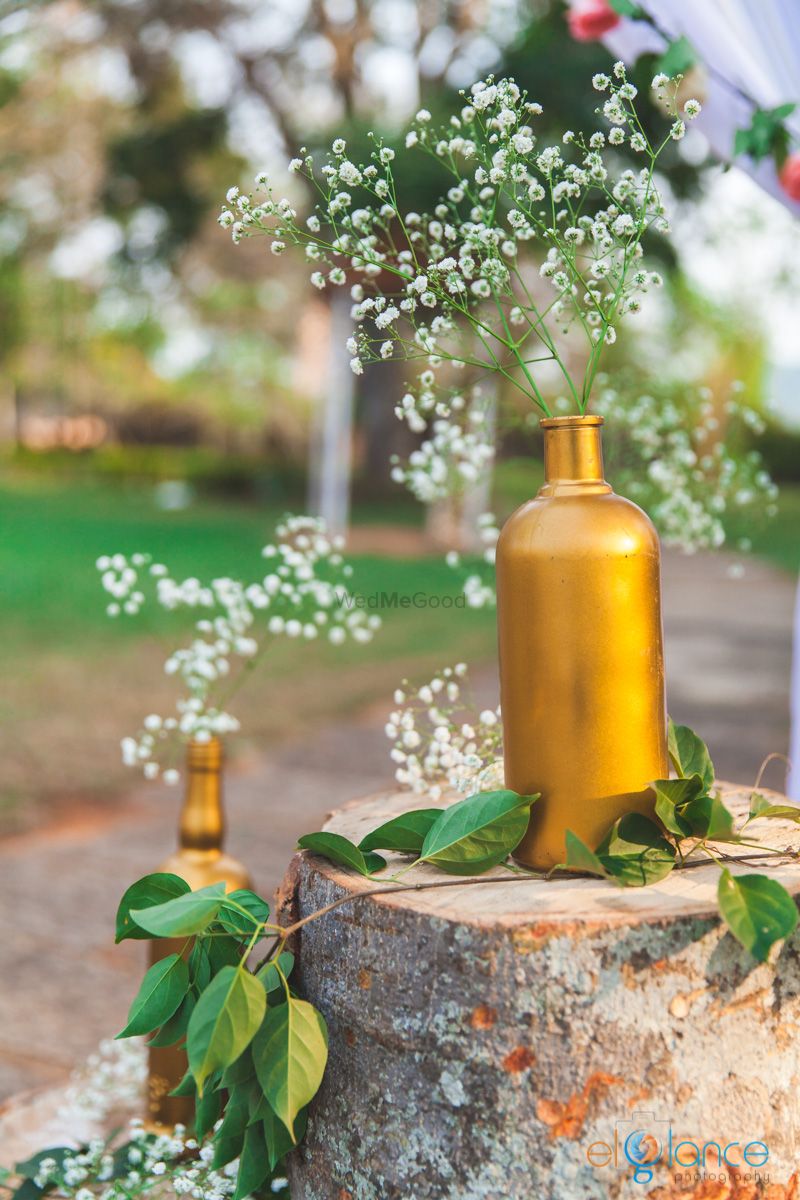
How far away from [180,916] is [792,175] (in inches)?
74.1

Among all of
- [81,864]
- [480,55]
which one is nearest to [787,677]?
[81,864]

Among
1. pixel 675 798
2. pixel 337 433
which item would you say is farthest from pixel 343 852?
pixel 337 433

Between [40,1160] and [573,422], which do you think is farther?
[40,1160]

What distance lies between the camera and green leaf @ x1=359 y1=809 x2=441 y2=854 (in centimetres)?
143

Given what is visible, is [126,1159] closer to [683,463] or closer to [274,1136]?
[274,1136]

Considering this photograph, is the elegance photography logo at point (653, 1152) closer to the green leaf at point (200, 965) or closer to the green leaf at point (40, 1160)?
the green leaf at point (200, 965)

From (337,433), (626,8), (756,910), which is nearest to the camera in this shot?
(756,910)

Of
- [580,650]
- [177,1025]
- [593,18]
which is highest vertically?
[593,18]

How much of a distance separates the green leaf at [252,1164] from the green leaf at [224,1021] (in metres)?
0.19

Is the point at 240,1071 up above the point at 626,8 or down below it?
below

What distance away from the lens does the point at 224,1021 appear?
1.21 meters

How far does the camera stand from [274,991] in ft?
4.50

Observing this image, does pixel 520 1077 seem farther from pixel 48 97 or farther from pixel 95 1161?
pixel 48 97

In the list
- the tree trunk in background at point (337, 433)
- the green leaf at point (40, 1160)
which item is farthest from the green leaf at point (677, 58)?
the tree trunk in background at point (337, 433)
